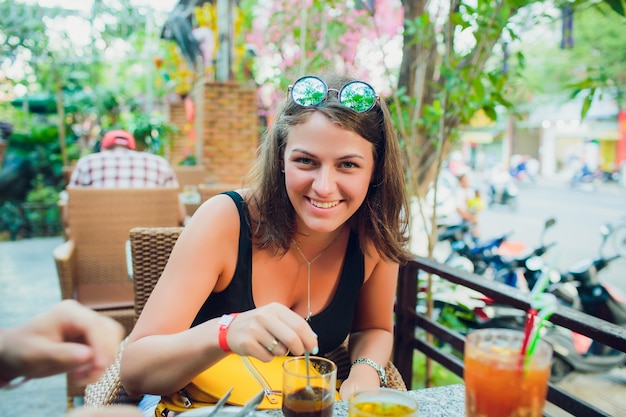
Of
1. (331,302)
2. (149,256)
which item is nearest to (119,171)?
(149,256)

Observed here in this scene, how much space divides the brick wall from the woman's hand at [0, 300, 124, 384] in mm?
5621

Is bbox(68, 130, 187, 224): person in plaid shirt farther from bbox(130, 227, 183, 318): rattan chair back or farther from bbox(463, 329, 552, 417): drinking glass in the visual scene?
bbox(463, 329, 552, 417): drinking glass

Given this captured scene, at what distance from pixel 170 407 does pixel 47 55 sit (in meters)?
9.02

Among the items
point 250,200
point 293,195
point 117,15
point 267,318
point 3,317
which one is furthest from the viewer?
point 117,15

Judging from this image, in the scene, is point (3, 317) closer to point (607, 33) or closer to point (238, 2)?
point (238, 2)

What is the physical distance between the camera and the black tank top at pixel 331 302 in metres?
1.45

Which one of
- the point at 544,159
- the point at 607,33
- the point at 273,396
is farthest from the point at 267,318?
the point at 544,159

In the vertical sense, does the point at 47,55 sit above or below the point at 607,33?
below

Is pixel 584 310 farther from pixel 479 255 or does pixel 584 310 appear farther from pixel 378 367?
pixel 378 367

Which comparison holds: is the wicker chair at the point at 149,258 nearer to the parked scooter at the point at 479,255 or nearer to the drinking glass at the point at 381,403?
the drinking glass at the point at 381,403

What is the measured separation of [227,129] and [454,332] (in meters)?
4.78

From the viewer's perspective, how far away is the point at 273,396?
1206 mm

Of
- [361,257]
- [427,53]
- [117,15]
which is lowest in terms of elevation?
[361,257]

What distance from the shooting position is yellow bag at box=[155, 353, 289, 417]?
47.8 inches
